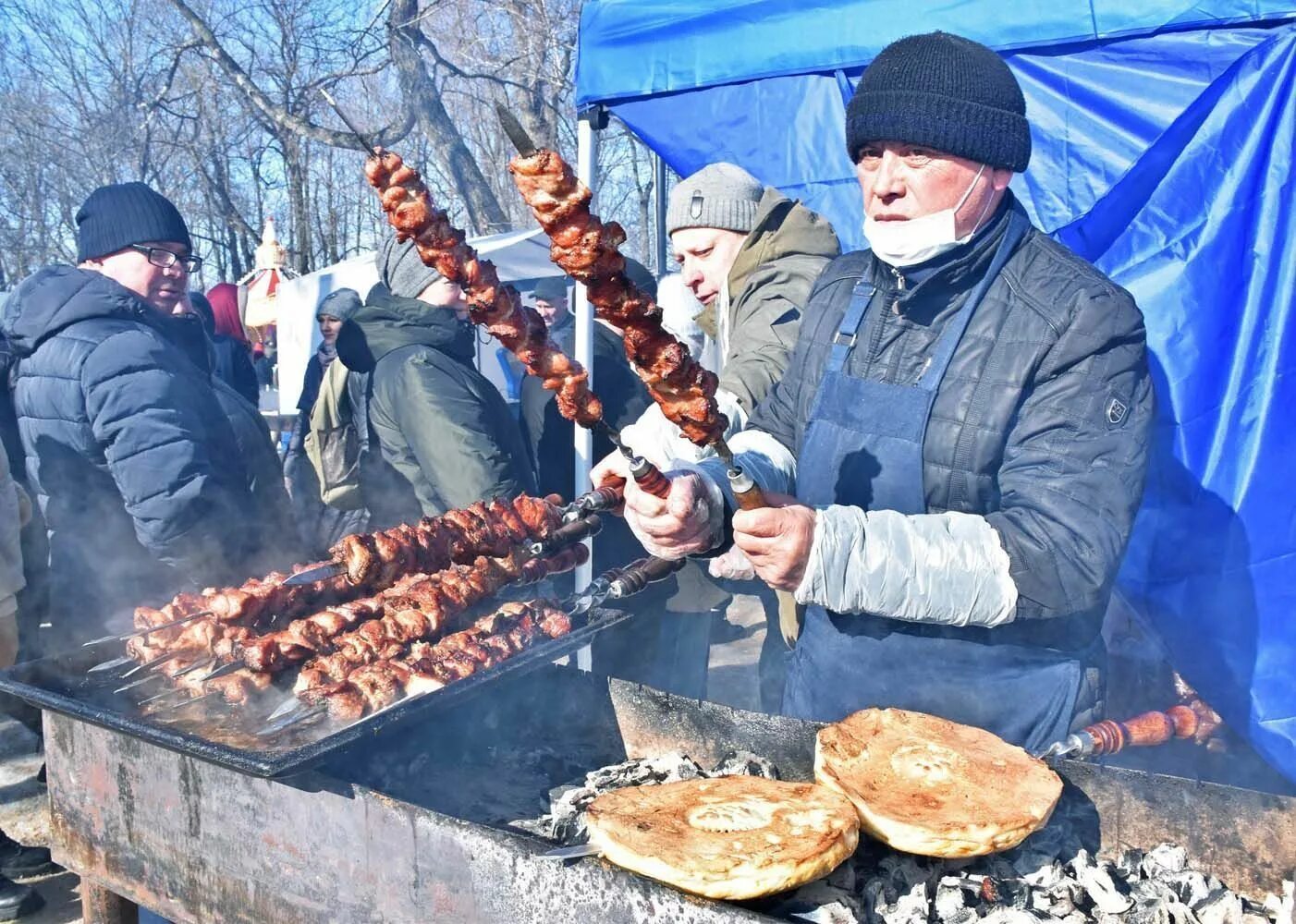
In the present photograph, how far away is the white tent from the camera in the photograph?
1238 centimetres

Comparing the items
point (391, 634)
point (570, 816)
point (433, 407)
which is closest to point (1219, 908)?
point (570, 816)

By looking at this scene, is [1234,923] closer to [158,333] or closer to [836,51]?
Result: [836,51]

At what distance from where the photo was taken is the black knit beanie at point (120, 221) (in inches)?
185

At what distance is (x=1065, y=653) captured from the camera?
2.71 m

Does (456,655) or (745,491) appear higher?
(745,491)

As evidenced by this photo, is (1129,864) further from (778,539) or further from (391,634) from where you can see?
(391,634)

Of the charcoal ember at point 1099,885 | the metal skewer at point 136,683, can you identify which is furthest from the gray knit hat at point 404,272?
the charcoal ember at point 1099,885

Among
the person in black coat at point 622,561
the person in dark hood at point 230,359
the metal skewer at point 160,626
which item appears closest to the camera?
the metal skewer at point 160,626

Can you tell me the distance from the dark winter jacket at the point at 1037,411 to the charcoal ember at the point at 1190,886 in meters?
0.62

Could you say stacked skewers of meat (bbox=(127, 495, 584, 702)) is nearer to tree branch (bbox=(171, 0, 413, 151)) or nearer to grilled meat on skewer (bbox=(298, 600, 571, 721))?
grilled meat on skewer (bbox=(298, 600, 571, 721))

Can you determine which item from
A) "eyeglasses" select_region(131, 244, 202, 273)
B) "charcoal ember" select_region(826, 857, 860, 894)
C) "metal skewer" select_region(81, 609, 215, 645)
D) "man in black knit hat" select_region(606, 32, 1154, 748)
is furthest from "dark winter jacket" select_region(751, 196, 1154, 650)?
"eyeglasses" select_region(131, 244, 202, 273)

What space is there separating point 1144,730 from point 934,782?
107cm

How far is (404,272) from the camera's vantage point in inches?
206

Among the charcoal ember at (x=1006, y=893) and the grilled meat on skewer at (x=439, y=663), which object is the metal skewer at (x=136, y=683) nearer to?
the grilled meat on skewer at (x=439, y=663)
